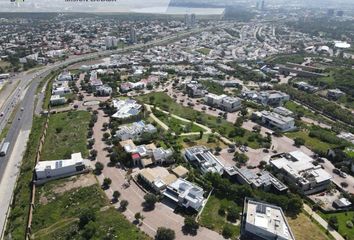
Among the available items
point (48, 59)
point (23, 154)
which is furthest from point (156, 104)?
point (48, 59)

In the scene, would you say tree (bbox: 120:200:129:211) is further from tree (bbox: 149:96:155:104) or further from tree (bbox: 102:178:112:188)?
tree (bbox: 149:96:155:104)

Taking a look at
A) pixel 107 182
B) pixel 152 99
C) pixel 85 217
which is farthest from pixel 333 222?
pixel 152 99

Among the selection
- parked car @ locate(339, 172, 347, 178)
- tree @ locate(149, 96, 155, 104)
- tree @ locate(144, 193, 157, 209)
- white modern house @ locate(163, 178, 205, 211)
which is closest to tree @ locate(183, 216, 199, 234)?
white modern house @ locate(163, 178, 205, 211)

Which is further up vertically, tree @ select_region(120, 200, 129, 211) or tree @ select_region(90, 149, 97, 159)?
tree @ select_region(120, 200, 129, 211)

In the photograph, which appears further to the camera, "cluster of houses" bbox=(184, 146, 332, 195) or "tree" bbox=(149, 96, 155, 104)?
"tree" bbox=(149, 96, 155, 104)

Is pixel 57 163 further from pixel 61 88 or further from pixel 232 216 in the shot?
pixel 61 88

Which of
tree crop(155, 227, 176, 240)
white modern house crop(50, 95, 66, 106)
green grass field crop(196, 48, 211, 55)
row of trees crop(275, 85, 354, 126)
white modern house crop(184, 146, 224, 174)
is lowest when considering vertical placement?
green grass field crop(196, 48, 211, 55)

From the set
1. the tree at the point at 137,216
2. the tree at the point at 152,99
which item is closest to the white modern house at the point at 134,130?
the tree at the point at 152,99
